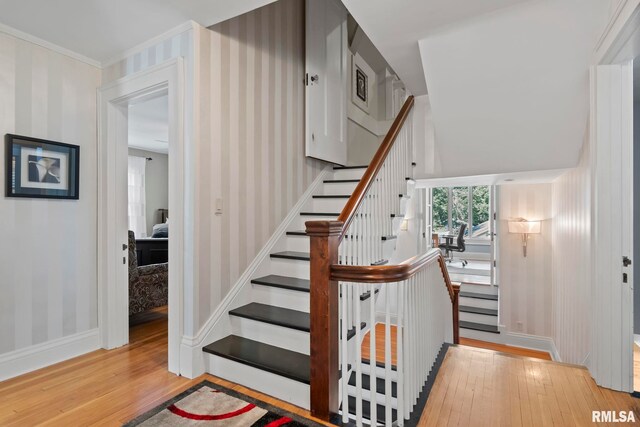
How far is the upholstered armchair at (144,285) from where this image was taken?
3.20 meters

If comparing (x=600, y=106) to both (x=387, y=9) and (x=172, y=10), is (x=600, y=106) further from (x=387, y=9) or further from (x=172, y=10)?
(x=172, y=10)

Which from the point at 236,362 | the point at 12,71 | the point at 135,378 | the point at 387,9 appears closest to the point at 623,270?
the point at 387,9

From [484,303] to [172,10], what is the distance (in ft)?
18.4

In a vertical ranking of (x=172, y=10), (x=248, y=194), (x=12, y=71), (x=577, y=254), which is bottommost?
(x=577, y=254)

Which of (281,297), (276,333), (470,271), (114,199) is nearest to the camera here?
(276,333)

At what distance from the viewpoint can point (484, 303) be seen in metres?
5.40

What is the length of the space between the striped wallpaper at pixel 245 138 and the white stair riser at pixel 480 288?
3833 millimetres

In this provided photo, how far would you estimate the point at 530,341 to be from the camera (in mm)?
4730

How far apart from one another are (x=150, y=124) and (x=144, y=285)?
3060 mm

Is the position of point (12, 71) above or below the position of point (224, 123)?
above

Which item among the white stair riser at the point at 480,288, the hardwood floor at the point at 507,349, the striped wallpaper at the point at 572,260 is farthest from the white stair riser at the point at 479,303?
the striped wallpaper at the point at 572,260

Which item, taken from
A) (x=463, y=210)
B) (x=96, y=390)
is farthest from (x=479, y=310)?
(x=96, y=390)
